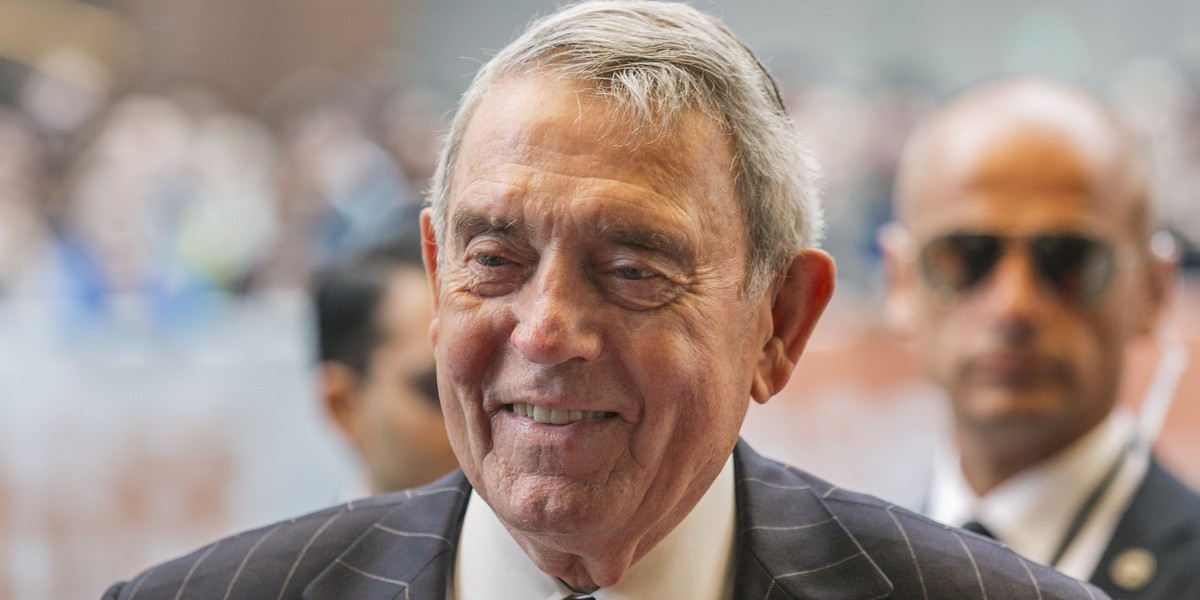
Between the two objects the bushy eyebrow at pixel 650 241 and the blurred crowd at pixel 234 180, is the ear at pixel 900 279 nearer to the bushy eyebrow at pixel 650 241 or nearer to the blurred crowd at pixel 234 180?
the bushy eyebrow at pixel 650 241

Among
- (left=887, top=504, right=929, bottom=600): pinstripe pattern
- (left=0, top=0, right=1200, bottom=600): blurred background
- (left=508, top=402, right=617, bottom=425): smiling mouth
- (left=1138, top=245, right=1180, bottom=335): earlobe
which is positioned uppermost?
(left=508, top=402, right=617, bottom=425): smiling mouth

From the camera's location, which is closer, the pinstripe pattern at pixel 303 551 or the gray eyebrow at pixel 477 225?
the gray eyebrow at pixel 477 225

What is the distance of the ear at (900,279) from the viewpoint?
372cm

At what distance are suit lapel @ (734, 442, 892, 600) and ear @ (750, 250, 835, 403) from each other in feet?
0.55

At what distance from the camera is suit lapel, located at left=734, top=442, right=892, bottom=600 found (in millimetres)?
2055

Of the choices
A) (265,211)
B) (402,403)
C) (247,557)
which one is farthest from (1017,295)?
(265,211)

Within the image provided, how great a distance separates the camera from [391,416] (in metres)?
3.89

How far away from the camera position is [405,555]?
83.0 inches

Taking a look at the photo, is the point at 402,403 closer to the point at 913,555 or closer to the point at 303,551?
the point at 303,551

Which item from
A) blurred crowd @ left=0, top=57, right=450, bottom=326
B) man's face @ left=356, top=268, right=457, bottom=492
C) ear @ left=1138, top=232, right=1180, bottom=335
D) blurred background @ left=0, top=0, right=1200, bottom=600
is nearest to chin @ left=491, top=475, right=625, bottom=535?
blurred background @ left=0, top=0, right=1200, bottom=600

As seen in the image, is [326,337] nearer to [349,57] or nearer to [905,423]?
[905,423]

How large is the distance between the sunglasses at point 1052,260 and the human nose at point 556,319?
1839mm

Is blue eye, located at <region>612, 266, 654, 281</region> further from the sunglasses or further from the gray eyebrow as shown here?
the sunglasses

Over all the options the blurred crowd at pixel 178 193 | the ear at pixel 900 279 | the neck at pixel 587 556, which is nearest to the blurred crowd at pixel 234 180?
the blurred crowd at pixel 178 193
